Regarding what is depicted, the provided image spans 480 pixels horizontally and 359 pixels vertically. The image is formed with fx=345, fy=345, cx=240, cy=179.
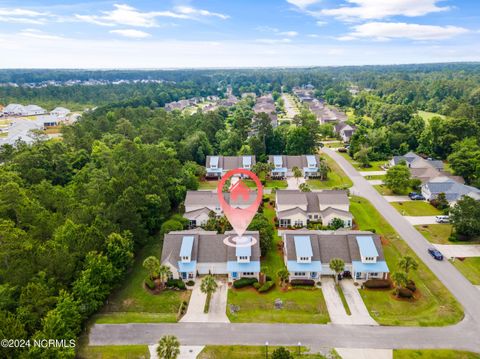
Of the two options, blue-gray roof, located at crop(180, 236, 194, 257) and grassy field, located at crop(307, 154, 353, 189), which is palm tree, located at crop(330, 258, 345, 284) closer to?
blue-gray roof, located at crop(180, 236, 194, 257)

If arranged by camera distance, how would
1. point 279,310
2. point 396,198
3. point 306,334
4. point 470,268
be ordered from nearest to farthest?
point 306,334
point 279,310
point 470,268
point 396,198

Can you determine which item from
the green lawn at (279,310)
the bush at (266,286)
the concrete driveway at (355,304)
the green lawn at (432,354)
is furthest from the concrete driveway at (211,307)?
the green lawn at (432,354)

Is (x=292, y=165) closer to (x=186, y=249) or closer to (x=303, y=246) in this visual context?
(x=303, y=246)

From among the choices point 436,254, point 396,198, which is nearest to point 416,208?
point 396,198

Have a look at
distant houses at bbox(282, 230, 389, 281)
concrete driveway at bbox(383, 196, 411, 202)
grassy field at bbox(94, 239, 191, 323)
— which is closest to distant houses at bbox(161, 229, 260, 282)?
grassy field at bbox(94, 239, 191, 323)

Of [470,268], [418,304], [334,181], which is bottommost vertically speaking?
[418,304]

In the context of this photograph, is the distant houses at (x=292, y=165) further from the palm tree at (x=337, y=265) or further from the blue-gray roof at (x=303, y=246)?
the palm tree at (x=337, y=265)

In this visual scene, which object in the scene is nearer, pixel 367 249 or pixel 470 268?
pixel 367 249
